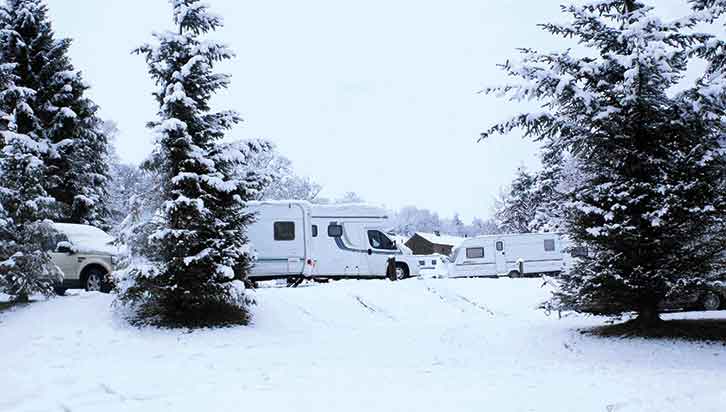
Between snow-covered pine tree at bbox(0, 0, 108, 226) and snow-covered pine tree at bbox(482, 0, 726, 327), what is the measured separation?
1880 cm

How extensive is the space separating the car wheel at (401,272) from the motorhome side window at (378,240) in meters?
1.15

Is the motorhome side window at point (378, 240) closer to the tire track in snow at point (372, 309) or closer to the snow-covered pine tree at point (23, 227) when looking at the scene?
the tire track in snow at point (372, 309)

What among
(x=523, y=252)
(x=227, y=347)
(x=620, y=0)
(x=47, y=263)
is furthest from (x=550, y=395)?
(x=523, y=252)

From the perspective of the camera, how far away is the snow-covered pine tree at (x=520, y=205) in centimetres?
4807

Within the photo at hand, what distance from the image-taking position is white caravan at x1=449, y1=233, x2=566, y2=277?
29844 millimetres

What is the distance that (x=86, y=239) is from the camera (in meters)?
16.5

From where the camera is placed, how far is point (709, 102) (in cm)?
984

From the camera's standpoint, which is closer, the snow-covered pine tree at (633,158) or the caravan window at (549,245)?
the snow-covered pine tree at (633,158)

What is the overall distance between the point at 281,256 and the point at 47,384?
13.2 m

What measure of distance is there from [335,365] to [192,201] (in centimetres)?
541

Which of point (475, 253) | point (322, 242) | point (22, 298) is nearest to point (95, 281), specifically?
point (22, 298)

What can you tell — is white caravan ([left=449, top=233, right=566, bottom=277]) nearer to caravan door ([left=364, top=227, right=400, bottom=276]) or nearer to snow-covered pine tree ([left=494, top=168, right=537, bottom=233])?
caravan door ([left=364, top=227, right=400, bottom=276])

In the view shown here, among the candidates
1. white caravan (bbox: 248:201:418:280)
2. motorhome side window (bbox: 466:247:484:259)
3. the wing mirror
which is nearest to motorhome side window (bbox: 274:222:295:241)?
white caravan (bbox: 248:201:418:280)

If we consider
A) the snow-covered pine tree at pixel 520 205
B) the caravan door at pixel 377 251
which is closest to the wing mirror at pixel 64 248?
the caravan door at pixel 377 251
